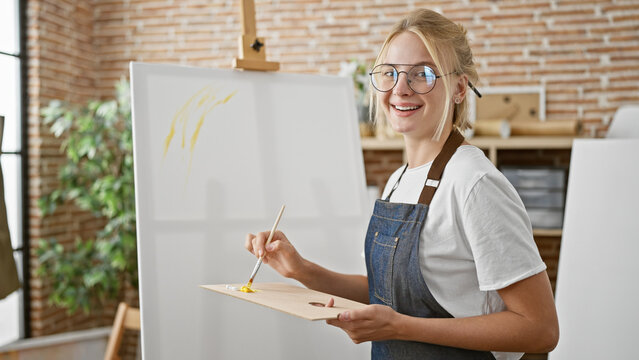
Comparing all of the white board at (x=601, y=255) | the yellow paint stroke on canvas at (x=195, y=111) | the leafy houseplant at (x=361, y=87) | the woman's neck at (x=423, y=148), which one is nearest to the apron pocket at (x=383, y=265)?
the woman's neck at (x=423, y=148)

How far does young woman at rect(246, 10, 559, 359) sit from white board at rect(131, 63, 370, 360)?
42cm

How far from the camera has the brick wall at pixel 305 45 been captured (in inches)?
140

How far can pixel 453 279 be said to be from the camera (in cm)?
125

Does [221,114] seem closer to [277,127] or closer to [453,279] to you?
[277,127]

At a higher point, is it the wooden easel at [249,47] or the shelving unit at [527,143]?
the wooden easel at [249,47]

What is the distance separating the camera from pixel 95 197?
3.60 m

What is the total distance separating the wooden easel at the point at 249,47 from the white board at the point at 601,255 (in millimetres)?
1316

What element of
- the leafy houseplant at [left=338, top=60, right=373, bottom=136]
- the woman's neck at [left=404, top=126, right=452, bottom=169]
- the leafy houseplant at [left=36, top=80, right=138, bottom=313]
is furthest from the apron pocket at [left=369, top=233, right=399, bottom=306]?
the leafy houseplant at [left=36, top=80, right=138, bottom=313]

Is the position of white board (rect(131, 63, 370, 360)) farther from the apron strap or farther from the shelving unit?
the shelving unit

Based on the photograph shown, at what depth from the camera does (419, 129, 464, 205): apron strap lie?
1.30 meters

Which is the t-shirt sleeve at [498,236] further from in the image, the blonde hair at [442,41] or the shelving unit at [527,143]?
the shelving unit at [527,143]

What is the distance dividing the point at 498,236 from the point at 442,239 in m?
0.14

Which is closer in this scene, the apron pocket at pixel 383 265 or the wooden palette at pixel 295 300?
the wooden palette at pixel 295 300

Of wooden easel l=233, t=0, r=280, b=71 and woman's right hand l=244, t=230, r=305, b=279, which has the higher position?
wooden easel l=233, t=0, r=280, b=71
